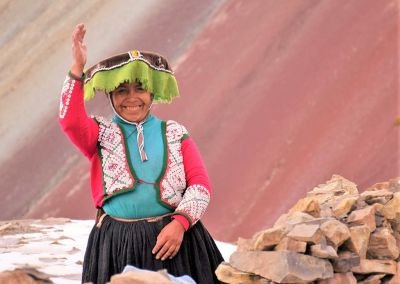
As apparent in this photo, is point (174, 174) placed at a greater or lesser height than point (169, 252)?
greater

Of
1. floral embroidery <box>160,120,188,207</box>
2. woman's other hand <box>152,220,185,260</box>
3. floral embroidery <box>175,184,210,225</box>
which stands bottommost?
woman's other hand <box>152,220,185,260</box>

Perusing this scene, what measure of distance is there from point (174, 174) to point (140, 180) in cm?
10

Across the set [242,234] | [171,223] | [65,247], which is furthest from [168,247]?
[242,234]

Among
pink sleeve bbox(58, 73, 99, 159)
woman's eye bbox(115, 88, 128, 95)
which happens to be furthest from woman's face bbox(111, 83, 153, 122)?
pink sleeve bbox(58, 73, 99, 159)

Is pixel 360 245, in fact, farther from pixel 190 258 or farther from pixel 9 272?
pixel 9 272

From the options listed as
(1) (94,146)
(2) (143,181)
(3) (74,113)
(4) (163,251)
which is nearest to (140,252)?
(4) (163,251)

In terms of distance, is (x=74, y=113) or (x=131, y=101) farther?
(x=131, y=101)

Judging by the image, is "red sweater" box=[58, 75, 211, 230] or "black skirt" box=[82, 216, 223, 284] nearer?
"red sweater" box=[58, 75, 211, 230]

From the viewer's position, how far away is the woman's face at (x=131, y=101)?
2004mm

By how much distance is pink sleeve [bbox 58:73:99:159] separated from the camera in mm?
1845

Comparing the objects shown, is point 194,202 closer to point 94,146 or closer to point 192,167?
point 192,167

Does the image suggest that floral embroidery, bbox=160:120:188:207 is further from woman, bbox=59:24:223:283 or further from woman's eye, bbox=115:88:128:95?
woman's eye, bbox=115:88:128:95

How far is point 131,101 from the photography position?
2.01 metres

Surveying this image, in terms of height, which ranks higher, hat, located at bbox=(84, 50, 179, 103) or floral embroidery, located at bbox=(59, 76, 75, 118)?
hat, located at bbox=(84, 50, 179, 103)
